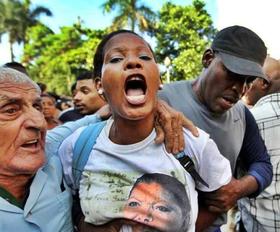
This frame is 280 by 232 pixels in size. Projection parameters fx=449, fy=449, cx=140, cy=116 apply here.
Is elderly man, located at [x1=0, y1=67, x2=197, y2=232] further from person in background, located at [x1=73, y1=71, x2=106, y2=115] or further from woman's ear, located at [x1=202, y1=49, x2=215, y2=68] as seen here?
person in background, located at [x1=73, y1=71, x2=106, y2=115]

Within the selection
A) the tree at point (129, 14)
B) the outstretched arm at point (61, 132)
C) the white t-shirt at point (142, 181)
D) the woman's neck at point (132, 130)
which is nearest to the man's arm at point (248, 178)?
the white t-shirt at point (142, 181)

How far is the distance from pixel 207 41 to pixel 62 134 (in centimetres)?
3034

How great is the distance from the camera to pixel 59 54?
49.8m

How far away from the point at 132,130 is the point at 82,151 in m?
0.25

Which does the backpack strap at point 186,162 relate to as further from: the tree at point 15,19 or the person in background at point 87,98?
the tree at point 15,19

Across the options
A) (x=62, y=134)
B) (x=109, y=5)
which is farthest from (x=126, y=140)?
(x=109, y=5)

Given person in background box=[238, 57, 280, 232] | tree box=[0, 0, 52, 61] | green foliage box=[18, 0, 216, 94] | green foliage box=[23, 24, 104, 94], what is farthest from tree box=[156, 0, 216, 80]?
person in background box=[238, 57, 280, 232]

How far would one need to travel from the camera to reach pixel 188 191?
1.82 m

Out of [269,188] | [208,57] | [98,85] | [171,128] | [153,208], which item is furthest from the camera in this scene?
[269,188]

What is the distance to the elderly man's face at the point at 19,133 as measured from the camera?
181 cm

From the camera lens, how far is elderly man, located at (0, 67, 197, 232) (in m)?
1.77

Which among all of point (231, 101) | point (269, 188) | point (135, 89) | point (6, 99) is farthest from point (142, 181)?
point (269, 188)

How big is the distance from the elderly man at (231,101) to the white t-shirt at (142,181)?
17.0 inches

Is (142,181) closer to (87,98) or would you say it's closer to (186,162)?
(186,162)
